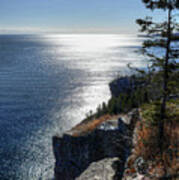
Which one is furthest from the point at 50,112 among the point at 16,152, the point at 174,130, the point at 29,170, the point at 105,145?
the point at 174,130

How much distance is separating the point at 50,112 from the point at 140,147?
61283mm

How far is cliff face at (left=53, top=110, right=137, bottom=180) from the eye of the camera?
21.6 meters

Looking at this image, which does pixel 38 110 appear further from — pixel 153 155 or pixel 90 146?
pixel 153 155

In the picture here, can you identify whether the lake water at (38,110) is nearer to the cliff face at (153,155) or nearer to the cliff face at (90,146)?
the cliff face at (90,146)

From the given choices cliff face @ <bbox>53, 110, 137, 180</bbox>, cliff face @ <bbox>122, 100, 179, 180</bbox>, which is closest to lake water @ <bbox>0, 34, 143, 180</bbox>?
cliff face @ <bbox>53, 110, 137, 180</bbox>

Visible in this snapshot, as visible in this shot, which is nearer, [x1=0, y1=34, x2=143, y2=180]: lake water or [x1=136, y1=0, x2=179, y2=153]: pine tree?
[x1=136, y1=0, x2=179, y2=153]: pine tree

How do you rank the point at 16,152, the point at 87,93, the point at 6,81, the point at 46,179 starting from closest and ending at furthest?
the point at 46,179
the point at 16,152
the point at 87,93
the point at 6,81

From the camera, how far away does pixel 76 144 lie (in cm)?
3086

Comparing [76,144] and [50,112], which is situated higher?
[76,144]

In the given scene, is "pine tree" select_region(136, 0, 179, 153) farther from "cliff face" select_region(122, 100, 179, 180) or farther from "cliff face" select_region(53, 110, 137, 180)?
"cliff face" select_region(53, 110, 137, 180)

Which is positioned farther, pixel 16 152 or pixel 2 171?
pixel 16 152

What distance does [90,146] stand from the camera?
28828 mm

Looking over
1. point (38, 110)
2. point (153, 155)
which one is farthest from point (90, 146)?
point (38, 110)

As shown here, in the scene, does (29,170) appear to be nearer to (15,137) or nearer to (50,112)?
(15,137)
